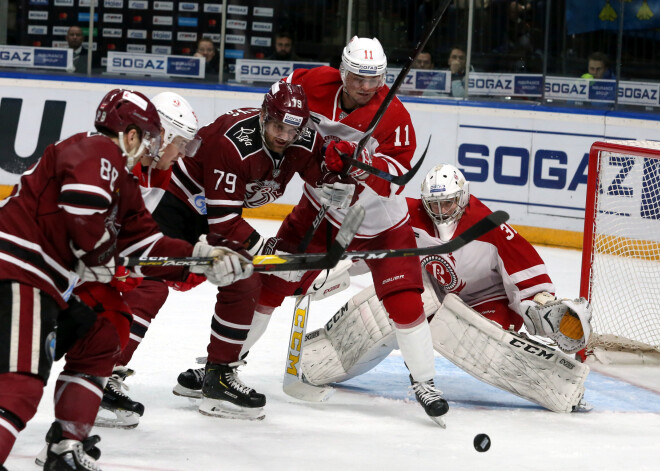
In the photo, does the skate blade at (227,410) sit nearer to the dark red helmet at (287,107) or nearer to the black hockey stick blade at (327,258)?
the black hockey stick blade at (327,258)

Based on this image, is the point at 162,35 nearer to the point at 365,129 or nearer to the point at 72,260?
the point at 365,129

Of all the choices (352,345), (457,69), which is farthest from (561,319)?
(457,69)

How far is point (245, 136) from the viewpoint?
3291 mm

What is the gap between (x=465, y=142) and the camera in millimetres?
6809

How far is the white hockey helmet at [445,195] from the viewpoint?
377 centimetres

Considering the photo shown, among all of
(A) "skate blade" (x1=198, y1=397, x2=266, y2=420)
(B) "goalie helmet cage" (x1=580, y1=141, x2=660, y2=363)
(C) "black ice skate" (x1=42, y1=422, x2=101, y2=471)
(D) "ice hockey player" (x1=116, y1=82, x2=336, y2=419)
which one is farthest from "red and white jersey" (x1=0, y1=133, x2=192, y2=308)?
(B) "goalie helmet cage" (x1=580, y1=141, x2=660, y2=363)

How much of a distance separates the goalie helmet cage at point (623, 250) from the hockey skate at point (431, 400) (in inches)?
44.9

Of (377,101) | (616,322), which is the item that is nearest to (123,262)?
(377,101)

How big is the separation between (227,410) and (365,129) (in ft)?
3.53

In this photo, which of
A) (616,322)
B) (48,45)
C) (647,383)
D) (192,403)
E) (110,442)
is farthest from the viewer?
(48,45)

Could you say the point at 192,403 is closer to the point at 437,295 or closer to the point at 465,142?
the point at 437,295

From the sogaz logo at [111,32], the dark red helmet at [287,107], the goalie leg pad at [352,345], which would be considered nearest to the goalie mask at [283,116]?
the dark red helmet at [287,107]

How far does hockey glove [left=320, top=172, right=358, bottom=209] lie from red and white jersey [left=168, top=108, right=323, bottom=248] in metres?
0.11

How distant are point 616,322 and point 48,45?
4.59m
